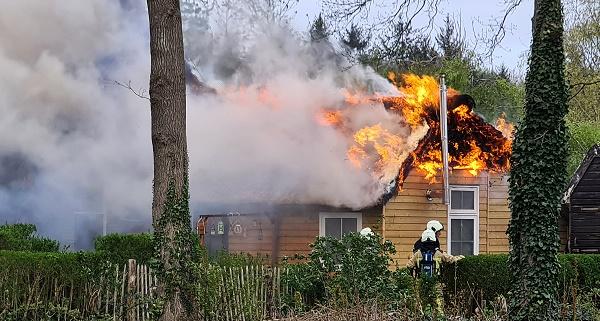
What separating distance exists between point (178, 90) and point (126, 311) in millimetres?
2973

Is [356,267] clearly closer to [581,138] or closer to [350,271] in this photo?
[350,271]

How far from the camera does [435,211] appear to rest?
17.2 meters

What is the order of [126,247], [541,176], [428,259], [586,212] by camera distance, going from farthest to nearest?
[586,212] → [428,259] → [126,247] → [541,176]

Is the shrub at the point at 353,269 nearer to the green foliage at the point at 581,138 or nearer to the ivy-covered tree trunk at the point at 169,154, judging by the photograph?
the ivy-covered tree trunk at the point at 169,154

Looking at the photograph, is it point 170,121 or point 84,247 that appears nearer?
point 170,121

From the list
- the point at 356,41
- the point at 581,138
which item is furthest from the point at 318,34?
the point at 581,138

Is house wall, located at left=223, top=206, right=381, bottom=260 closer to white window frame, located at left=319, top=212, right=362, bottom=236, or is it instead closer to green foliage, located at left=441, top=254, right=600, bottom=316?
white window frame, located at left=319, top=212, right=362, bottom=236

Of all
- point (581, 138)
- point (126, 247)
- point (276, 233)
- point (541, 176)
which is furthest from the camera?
point (581, 138)

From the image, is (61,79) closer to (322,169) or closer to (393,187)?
(322,169)

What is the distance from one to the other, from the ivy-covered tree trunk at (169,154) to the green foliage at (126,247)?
117 centimetres

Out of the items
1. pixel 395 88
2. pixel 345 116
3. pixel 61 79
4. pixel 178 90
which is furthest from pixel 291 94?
pixel 178 90

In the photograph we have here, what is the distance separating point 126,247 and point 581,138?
21.2 meters

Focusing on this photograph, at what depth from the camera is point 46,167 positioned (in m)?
16.1

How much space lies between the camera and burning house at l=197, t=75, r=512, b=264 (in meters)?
16.7
